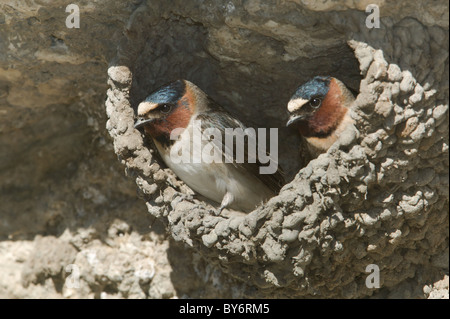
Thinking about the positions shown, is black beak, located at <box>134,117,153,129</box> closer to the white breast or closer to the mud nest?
the mud nest

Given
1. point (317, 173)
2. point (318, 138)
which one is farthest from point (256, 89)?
point (317, 173)

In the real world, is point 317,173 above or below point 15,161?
below

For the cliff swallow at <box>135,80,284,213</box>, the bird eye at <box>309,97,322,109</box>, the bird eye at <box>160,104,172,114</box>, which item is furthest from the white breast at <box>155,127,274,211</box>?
the bird eye at <box>309,97,322,109</box>

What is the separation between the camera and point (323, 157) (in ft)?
10.3

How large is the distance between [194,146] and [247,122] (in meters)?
0.69

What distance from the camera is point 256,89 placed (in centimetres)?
396

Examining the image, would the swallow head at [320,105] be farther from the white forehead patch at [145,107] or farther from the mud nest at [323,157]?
the white forehead patch at [145,107]

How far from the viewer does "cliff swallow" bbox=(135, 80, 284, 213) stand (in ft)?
11.6

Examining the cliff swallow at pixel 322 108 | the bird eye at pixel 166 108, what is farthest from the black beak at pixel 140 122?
the cliff swallow at pixel 322 108

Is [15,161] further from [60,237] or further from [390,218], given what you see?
[390,218]

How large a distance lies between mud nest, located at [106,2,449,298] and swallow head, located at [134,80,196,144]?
8cm

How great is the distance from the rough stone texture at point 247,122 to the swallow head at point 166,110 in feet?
0.30

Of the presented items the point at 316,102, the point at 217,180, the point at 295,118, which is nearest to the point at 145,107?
the point at 217,180

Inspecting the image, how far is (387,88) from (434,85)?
0.28 m
